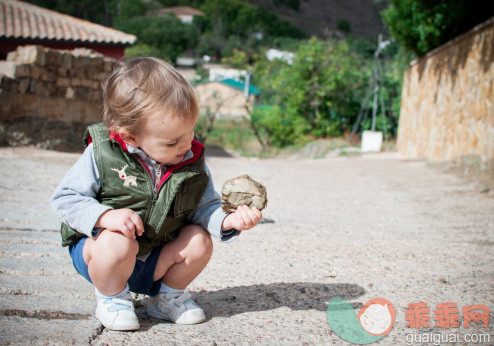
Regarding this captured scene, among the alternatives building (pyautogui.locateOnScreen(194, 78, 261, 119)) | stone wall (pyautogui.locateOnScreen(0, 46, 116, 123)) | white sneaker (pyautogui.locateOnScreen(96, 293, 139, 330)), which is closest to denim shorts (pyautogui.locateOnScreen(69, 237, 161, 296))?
white sneaker (pyautogui.locateOnScreen(96, 293, 139, 330))

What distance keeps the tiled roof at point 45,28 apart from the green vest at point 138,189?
42.9 feet

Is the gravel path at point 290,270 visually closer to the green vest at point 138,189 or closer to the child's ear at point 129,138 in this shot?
the green vest at point 138,189

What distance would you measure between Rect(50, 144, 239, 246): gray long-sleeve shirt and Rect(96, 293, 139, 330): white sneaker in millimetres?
287

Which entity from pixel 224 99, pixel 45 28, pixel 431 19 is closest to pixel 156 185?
pixel 431 19

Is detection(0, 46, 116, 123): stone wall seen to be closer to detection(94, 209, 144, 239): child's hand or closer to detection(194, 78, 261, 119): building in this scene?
detection(194, 78, 261, 119): building

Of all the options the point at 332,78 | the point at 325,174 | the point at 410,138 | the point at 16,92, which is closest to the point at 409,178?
the point at 325,174

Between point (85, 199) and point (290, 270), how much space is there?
1358mm

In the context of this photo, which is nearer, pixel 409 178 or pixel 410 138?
pixel 409 178

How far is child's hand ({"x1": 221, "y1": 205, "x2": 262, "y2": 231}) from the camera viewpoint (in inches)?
73.1

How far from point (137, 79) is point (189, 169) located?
1.37ft

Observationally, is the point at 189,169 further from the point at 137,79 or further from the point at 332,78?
the point at 332,78

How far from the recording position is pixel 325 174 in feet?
26.7

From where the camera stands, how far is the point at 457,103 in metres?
7.52

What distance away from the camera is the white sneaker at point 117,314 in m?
1.74
